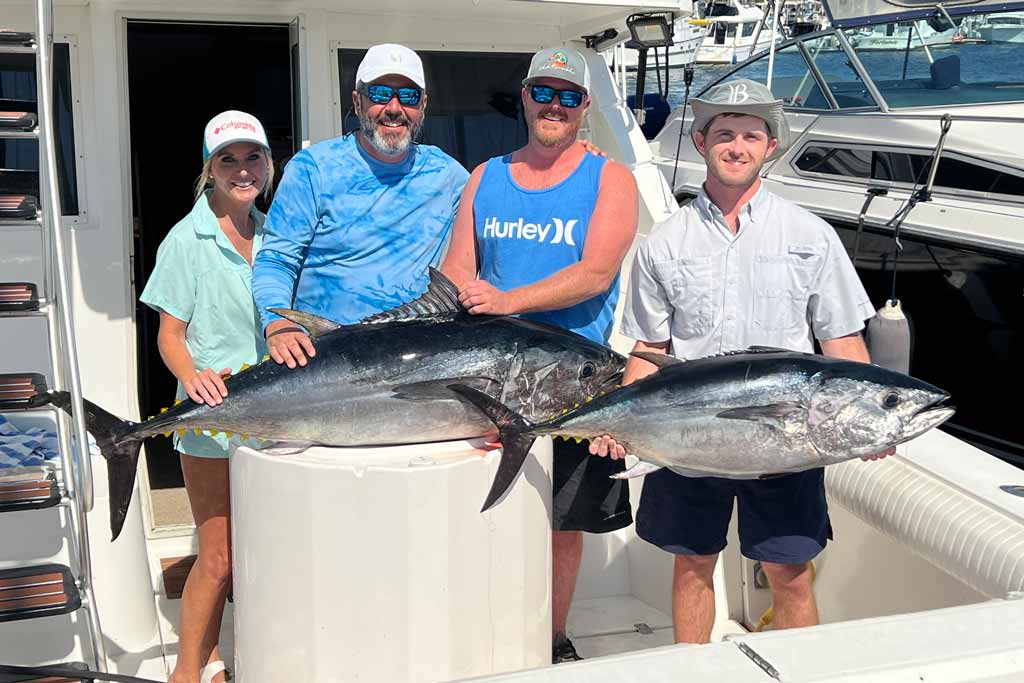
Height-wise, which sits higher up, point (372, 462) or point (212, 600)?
point (372, 462)

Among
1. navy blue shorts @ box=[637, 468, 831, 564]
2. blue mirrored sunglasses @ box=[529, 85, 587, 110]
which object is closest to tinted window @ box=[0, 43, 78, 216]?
blue mirrored sunglasses @ box=[529, 85, 587, 110]

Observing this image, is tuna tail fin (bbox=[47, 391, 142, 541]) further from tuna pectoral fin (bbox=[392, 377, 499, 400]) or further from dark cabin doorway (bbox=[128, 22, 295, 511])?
dark cabin doorway (bbox=[128, 22, 295, 511])

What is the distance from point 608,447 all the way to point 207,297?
127 cm

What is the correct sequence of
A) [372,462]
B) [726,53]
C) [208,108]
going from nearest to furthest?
[372,462], [208,108], [726,53]

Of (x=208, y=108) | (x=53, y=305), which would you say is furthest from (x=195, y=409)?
(x=208, y=108)

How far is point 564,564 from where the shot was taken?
11.1 ft

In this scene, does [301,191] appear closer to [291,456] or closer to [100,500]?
[291,456]

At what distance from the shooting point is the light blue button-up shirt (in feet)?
8.73

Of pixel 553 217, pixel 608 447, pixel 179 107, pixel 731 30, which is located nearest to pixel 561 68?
pixel 553 217

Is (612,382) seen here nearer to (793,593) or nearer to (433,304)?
(433,304)

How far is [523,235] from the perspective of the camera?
2.99m

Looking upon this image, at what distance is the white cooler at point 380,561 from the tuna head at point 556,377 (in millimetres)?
157

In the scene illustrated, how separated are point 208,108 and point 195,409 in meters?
4.93

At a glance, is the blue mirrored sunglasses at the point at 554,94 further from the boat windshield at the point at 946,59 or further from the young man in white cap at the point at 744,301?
the boat windshield at the point at 946,59
